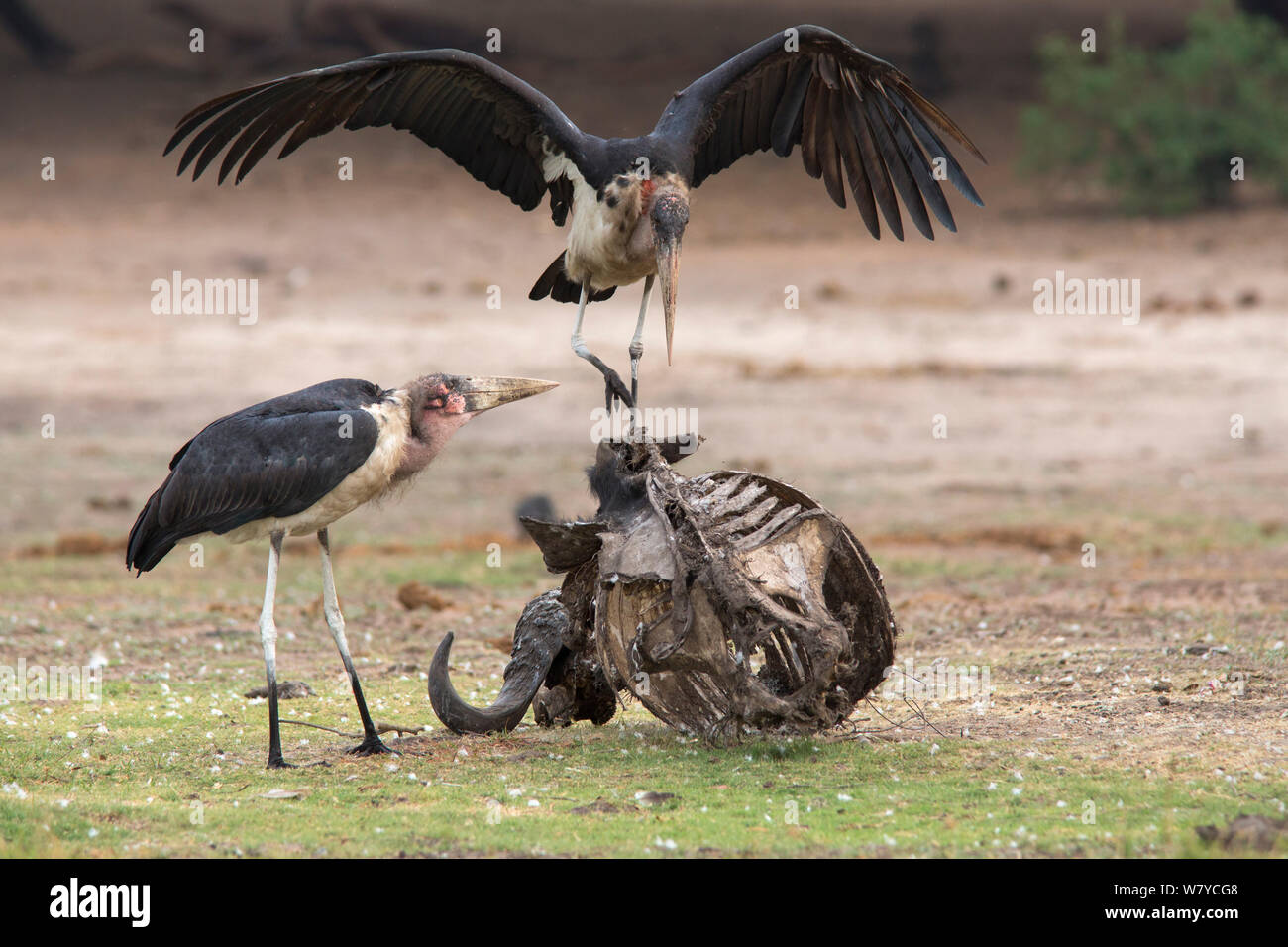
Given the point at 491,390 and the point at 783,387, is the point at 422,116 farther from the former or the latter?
the point at 783,387

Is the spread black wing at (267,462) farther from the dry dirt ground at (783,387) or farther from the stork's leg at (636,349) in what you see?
the dry dirt ground at (783,387)

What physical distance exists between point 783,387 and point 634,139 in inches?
393

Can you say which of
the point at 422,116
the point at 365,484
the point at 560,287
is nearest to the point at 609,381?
the point at 560,287

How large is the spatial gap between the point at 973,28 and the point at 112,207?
16.6 metres

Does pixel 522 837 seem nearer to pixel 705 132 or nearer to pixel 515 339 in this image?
pixel 705 132

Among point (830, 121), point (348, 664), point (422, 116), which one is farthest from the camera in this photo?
point (830, 121)

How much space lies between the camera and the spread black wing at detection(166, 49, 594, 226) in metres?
6.51

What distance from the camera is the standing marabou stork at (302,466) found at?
6.05 m

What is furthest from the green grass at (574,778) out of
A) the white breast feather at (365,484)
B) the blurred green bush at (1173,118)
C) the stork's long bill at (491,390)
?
the blurred green bush at (1173,118)

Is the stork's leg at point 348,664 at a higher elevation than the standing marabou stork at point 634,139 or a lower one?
lower

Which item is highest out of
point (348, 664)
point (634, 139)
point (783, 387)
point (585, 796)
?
point (634, 139)

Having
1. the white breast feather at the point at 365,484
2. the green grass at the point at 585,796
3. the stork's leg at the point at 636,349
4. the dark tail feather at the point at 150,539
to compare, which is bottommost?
the green grass at the point at 585,796

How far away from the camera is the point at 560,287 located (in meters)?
7.93

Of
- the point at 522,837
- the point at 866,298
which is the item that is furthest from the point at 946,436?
the point at 522,837
